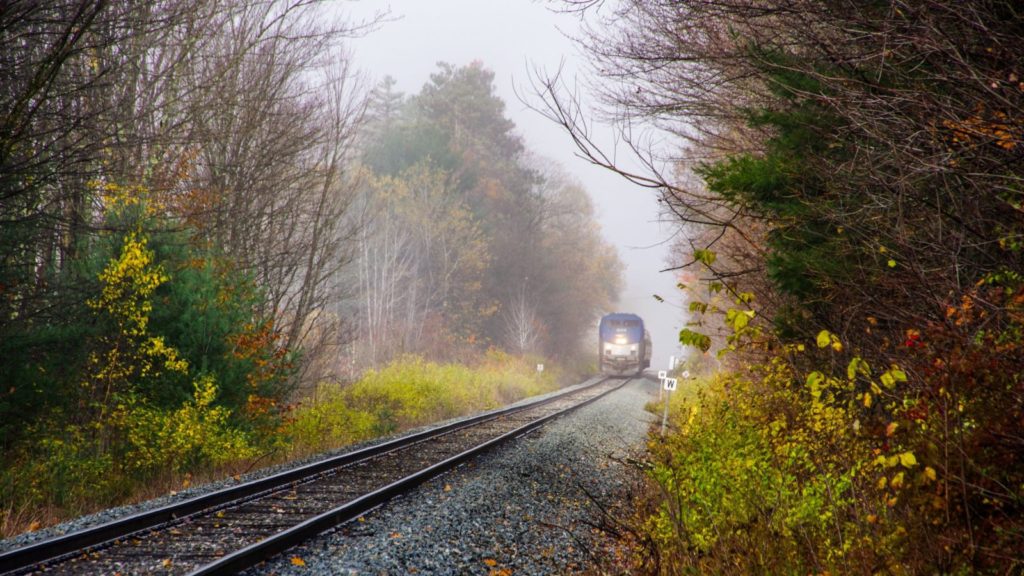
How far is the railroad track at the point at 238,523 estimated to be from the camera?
4738 mm

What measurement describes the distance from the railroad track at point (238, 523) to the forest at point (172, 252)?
209 cm

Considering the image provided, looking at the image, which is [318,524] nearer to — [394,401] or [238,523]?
[238,523]

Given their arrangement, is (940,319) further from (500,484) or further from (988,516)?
(500,484)

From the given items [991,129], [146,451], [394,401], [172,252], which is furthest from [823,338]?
[394,401]

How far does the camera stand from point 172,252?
1057 centimetres

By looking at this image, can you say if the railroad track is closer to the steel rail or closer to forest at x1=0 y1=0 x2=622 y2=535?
the steel rail

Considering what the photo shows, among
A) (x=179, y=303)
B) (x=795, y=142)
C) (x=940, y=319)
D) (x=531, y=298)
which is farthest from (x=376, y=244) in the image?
(x=940, y=319)

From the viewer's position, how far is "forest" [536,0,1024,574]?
3238 mm

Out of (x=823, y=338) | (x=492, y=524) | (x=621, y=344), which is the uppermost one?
(x=823, y=338)

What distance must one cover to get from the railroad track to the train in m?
25.6

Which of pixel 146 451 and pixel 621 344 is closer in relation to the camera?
pixel 146 451

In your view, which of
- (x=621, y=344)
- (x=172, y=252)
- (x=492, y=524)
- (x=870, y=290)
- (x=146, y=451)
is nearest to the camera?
(x=870, y=290)

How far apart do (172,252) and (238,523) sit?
6.29 metres

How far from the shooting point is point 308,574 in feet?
15.6
